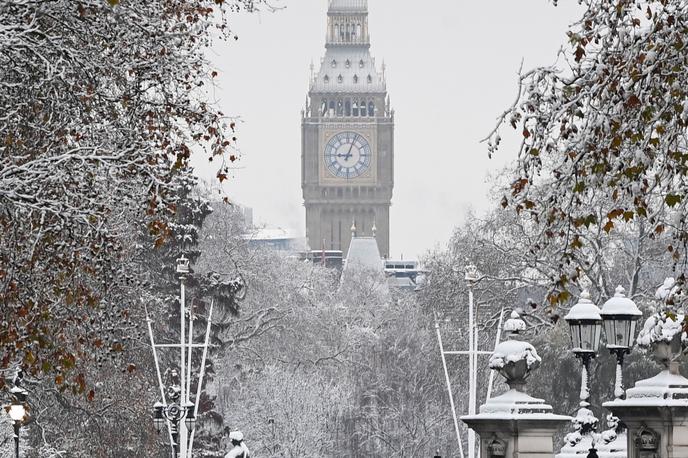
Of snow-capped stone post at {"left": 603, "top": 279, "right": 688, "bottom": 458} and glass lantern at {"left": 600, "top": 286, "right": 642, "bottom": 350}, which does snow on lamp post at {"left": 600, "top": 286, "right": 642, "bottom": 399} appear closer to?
glass lantern at {"left": 600, "top": 286, "right": 642, "bottom": 350}

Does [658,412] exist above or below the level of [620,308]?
below

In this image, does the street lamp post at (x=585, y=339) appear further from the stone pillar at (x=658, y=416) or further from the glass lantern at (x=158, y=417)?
the glass lantern at (x=158, y=417)

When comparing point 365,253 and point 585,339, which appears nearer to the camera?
point 585,339

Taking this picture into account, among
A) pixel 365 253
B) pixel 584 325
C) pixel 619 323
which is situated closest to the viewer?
pixel 619 323

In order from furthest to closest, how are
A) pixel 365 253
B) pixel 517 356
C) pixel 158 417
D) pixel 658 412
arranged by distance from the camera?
pixel 365 253 → pixel 158 417 → pixel 517 356 → pixel 658 412

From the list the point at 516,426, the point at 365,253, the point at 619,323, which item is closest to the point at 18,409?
the point at 516,426

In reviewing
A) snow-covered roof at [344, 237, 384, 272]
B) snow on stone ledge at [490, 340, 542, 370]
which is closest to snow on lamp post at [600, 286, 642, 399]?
snow on stone ledge at [490, 340, 542, 370]

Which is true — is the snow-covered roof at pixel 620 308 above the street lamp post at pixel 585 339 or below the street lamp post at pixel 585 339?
above

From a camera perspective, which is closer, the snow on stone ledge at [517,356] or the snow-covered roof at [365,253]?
the snow on stone ledge at [517,356]

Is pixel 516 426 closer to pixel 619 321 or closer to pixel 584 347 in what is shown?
pixel 619 321

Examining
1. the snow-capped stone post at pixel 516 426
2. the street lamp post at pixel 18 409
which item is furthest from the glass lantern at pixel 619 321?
the street lamp post at pixel 18 409

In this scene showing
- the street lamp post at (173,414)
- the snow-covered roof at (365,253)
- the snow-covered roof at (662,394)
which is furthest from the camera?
the snow-covered roof at (365,253)

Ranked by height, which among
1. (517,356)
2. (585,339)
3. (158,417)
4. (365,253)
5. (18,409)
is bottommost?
(158,417)

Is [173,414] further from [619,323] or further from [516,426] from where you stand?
[516,426]
